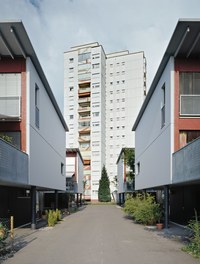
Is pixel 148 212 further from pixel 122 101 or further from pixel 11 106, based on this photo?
pixel 122 101

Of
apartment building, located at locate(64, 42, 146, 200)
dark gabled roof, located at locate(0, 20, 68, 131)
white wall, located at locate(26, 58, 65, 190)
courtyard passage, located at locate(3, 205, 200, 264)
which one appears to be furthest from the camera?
apartment building, located at locate(64, 42, 146, 200)

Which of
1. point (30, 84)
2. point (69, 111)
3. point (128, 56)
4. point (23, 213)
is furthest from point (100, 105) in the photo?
point (30, 84)

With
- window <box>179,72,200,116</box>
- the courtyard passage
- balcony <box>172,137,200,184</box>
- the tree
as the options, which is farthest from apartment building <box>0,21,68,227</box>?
the tree

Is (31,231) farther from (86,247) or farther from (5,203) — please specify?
(86,247)

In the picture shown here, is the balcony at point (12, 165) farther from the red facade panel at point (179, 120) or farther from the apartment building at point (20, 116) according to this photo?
the red facade panel at point (179, 120)

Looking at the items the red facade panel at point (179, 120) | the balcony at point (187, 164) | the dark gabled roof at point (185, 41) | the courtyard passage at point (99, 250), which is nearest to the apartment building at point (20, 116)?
the courtyard passage at point (99, 250)

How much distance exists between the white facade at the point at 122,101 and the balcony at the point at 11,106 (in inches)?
2467

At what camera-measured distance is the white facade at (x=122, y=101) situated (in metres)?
81.8

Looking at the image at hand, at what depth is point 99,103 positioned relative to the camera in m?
Result: 81.4

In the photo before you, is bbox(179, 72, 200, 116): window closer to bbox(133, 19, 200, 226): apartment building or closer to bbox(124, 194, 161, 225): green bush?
bbox(133, 19, 200, 226): apartment building

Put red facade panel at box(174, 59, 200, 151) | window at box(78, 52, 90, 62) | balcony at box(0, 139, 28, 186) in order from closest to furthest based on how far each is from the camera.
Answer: balcony at box(0, 139, 28, 186) → red facade panel at box(174, 59, 200, 151) → window at box(78, 52, 90, 62)

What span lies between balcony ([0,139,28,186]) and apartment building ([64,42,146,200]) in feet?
203

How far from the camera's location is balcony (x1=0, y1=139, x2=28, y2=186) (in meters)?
14.5

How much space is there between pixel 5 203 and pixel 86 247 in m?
10.3
